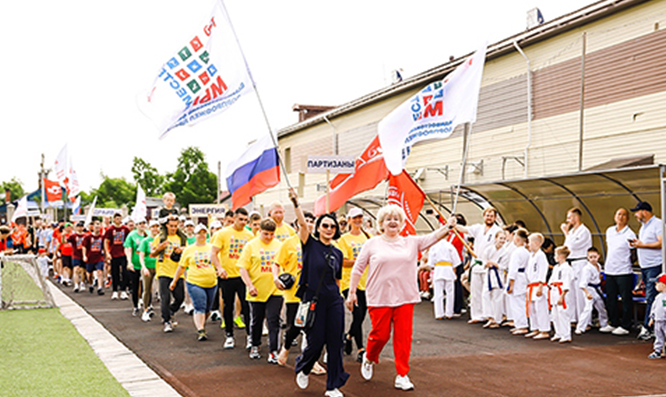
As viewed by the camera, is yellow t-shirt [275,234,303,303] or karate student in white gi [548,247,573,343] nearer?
yellow t-shirt [275,234,303,303]

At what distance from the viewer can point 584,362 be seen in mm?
8523

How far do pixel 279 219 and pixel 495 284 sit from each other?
4838mm

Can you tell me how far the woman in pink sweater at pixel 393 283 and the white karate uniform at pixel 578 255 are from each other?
5317mm

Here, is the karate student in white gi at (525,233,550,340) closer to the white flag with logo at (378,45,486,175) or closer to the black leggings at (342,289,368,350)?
the white flag with logo at (378,45,486,175)

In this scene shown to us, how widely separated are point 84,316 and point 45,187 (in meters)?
22.2

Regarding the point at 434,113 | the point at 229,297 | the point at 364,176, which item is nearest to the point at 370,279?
the point at 229,297

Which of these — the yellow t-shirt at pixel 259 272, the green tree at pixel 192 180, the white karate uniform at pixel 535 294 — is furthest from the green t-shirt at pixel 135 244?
the green tree at pixel 192 180

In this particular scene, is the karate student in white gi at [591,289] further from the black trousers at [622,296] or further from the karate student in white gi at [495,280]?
the karate student in white gi at [495,280]

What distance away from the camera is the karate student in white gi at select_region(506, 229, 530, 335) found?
11.4 metres

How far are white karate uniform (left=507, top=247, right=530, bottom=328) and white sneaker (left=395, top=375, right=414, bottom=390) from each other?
486cm

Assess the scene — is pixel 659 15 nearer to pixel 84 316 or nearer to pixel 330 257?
pixel 330 257

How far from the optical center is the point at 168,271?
459 inches

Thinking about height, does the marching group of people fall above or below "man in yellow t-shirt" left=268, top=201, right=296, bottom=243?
below

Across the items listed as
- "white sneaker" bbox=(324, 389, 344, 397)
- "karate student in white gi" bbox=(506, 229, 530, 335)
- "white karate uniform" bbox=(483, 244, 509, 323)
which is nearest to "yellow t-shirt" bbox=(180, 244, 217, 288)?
"white sneaker" bbox=(324, 389, 344, 397)
